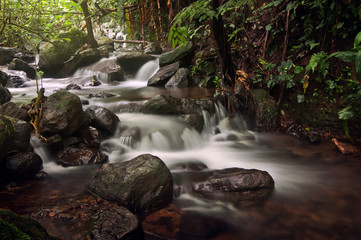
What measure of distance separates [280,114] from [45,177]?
5113 mm

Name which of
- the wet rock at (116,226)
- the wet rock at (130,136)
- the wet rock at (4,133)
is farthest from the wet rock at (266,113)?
the wet rock at (4,133)

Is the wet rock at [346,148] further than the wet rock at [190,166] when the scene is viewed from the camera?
Yes

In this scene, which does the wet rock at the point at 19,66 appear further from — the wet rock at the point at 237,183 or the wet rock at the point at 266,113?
the wet rock at the point at 237,183

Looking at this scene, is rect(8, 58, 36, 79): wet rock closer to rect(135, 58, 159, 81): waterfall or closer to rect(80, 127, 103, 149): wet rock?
rect(135, 58, 159, 81): waterfall

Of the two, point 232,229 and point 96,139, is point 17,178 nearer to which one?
point 96,139

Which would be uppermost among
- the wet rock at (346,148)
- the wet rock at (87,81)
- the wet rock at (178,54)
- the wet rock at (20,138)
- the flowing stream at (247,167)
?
the wet rock at (178,54)

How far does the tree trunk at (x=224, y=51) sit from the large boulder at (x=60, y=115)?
324cm

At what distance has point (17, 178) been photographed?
12.2 feet

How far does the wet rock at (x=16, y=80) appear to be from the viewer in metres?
9.73

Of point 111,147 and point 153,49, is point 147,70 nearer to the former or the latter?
point 153,49

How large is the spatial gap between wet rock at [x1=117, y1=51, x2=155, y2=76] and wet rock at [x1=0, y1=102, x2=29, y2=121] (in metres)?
6.80

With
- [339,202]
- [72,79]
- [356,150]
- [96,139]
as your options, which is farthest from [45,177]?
[72,79]

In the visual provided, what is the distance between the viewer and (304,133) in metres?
5.31

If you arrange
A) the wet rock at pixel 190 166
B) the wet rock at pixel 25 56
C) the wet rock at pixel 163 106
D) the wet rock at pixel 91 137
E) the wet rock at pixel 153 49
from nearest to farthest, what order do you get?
the wet rock at pixel 190 166 → the wet rock at pixel 91 137 → the wet rock at pixel 163 106 → the wet rock at pixel 153 49 → the wet rock at pixel 25 56
